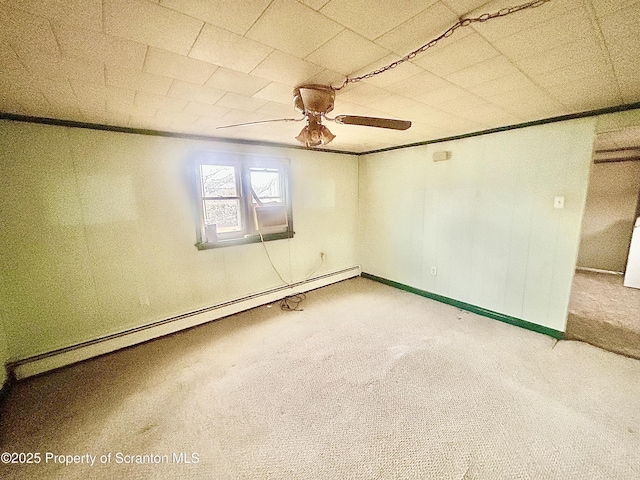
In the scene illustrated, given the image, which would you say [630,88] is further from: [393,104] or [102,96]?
[102,96]

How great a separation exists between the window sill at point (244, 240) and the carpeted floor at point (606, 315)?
3.58m

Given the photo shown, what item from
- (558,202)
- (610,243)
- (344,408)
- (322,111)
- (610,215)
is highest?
(322,111)

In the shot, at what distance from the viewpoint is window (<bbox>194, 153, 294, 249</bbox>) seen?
3273 millimetres

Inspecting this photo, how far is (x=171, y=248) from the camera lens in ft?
10.1

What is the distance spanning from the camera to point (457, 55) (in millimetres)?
1420

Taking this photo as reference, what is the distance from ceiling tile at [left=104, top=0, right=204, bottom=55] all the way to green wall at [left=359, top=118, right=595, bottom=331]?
329 cm

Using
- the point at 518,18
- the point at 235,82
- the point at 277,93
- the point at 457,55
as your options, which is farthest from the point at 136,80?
the point at 518,18

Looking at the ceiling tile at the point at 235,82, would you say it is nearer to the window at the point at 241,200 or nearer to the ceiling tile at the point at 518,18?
the ceiling tile at the point at 518,18

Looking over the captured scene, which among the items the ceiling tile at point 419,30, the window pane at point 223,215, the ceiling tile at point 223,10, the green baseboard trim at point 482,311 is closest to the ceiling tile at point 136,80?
the ceiling tile at point 223,10

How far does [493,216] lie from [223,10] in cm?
338

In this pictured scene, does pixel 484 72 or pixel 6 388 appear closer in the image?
pixel 484 72

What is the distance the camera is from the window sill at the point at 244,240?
328 centimetres

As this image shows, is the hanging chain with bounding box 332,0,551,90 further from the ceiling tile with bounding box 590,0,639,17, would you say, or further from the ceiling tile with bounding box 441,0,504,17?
the ceiling tile with bounding box 590,0,639,17

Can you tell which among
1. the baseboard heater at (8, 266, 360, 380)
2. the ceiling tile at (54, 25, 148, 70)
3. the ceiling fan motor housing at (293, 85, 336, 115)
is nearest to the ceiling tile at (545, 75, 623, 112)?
the ceiling fan motor housing at (293, 85, 336, 115)
